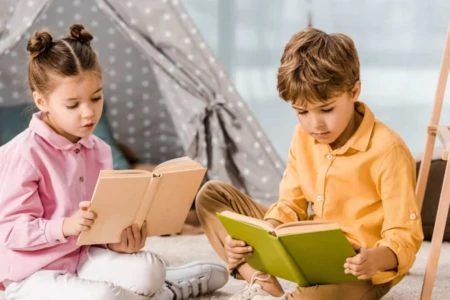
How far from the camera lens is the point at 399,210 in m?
1.73

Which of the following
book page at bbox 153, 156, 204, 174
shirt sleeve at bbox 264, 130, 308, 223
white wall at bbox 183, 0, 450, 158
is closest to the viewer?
book page at bbox 153, 156, 204, 174

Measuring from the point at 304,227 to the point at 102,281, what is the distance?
46cm

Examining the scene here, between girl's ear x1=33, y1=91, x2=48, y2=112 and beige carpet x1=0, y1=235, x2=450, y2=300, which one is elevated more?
girl's ear x1=33, y1=91, x2=48, y2=112

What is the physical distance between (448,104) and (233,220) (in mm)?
1574

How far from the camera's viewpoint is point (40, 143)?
1.85 m

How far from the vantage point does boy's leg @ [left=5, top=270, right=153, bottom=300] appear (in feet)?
5.86

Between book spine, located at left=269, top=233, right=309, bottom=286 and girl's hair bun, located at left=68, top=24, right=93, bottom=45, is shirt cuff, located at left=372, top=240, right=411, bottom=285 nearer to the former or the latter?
book spine, located at left=269, top=233, right=309, bottom=286

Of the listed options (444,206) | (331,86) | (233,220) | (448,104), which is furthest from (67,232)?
(448,104)

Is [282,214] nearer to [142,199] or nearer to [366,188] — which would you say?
[366,188]

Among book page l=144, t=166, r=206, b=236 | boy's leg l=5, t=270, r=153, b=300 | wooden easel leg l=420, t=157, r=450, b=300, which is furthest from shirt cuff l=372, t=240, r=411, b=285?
boy's leg l=5, t=270, r=153, b=300

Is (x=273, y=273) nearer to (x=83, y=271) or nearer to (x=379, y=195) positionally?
(x=379, y=195)

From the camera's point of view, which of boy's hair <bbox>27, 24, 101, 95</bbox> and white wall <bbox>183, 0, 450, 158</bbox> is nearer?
boy's hair <bbox>27, 24, 101, 95</bbox>

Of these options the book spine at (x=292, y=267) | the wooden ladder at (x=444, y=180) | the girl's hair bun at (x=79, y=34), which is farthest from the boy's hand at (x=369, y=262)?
the girl's hair bun at (x=79, y=34)

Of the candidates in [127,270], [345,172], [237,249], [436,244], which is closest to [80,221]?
[127,270]
